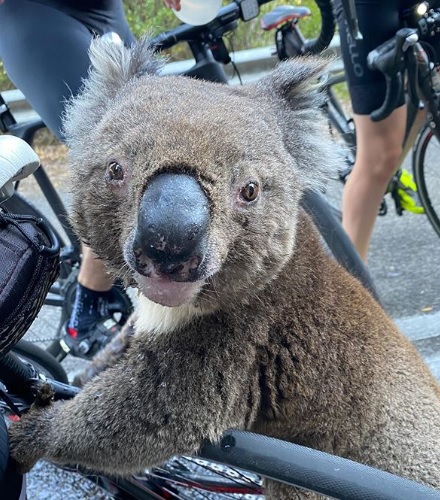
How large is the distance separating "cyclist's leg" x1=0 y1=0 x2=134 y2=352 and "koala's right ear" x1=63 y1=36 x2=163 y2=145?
562mm

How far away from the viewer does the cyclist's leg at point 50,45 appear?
7.32 feet

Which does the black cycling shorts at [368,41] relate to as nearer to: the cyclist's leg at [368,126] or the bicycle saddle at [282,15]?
the cyclist's leg at [368,126]

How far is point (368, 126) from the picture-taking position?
9.62 ft

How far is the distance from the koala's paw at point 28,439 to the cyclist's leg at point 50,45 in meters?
1.02

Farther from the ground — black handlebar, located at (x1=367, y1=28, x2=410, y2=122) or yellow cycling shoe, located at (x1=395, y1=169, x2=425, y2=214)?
black handlebar, located at (x1=367, y1=28, x2=410, y2=122)

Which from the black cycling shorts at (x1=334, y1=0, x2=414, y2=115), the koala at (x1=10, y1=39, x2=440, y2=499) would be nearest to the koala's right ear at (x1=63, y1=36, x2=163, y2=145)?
the koala at (x1=10, y1=39, x2=440, y2=499)

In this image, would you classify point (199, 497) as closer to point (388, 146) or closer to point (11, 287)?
point (11, 287)

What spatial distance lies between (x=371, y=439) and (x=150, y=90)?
2.66ft

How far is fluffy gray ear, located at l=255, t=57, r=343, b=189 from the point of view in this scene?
5.04 feet

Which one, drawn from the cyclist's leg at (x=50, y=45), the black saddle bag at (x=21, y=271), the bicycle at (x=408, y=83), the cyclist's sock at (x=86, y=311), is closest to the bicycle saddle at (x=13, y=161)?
the black saddle bag at (x=21, y=271)

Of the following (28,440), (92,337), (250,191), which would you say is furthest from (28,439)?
A: (92,337)

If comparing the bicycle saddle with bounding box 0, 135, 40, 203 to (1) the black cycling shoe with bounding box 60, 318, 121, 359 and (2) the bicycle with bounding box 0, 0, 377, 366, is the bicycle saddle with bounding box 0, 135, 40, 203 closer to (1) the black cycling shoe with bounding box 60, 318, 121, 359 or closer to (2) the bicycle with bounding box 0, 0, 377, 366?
(2) the bicycle with bounding box 0, 0, 377, 366

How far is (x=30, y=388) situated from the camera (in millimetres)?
1518

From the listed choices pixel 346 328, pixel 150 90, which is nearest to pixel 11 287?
pixel 150 90
